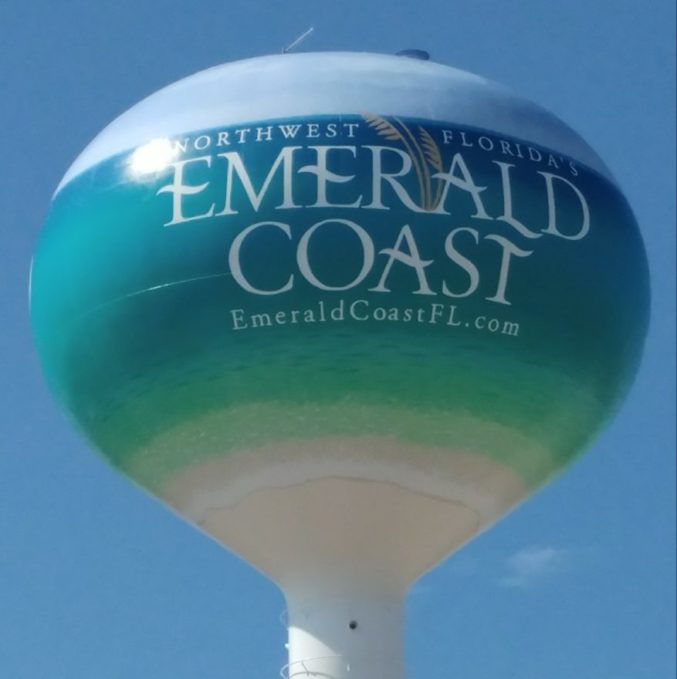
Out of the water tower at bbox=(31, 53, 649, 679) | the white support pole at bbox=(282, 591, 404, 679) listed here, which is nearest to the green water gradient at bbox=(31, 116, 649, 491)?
the water tower at bbox=(31, 53, 649, 679)

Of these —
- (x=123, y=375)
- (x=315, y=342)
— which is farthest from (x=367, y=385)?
Answer: (x=123, y=375)

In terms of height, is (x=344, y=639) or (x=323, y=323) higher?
(x=323, y=323)

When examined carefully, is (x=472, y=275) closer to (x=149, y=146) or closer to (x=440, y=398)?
(x=440, y=398)

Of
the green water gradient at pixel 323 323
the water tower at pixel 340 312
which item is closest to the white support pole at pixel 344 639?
the water tower at pixel 340 312

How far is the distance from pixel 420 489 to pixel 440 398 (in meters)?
0.97

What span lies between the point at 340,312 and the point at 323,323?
161 millimetres

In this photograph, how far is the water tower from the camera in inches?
655

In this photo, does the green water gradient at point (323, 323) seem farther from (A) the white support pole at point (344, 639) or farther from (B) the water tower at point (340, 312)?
(A) the white support pole at point (344, 639)

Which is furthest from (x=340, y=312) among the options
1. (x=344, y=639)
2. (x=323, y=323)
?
(x=344, y=639)

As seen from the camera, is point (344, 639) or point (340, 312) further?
point (344, 639)

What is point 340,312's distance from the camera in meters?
16.5

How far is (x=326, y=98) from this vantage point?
674 inches

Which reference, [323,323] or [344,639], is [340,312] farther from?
[344,639]

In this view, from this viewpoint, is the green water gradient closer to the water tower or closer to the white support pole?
the water tower
